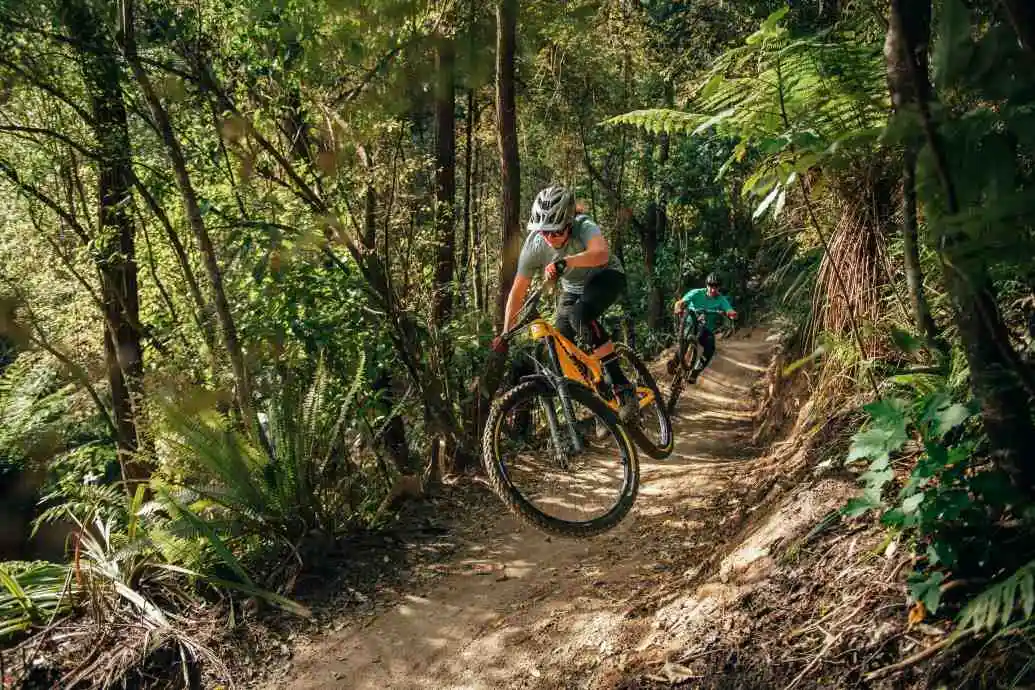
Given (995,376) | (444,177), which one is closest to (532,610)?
(995,376)

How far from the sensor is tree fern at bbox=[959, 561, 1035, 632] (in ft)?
7.16

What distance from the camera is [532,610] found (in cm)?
431

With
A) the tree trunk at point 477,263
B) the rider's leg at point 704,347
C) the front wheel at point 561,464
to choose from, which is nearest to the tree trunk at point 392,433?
the front wheel at point 561,464

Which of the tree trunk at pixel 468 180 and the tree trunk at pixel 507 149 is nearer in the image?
the tree trunk at pixel 507 149

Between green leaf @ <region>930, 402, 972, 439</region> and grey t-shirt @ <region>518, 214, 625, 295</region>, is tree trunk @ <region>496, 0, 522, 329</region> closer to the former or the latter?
grey t-shirt @ <region>518, 214, 625, 295</region>

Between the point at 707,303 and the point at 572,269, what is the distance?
597 centimetres

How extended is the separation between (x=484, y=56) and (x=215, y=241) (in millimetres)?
3188

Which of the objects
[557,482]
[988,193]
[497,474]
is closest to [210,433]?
[497,474]

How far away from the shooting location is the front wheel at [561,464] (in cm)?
475

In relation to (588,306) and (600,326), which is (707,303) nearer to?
(600,326)

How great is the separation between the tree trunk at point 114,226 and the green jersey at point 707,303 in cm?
687

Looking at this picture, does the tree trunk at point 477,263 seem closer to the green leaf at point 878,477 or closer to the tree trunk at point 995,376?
the green leaf at point 878,477

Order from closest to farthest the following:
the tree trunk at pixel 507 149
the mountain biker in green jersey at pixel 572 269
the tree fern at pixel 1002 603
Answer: the tree fern at pixel 1002 603 < the mountain biker in green jersey at pixel 572 269 < the tree trunk at pixel 507 149

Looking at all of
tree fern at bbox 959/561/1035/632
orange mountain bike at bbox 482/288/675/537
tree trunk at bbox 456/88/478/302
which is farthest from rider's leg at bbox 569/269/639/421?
tree trunk at bbox 456/88/478/302
